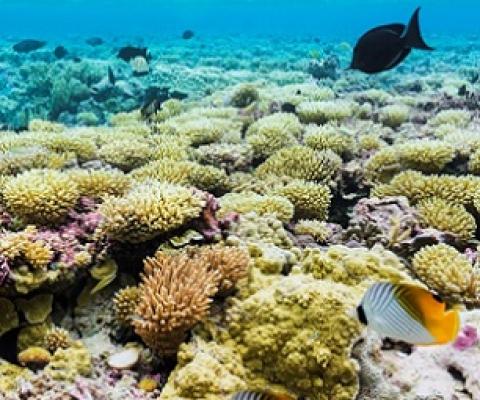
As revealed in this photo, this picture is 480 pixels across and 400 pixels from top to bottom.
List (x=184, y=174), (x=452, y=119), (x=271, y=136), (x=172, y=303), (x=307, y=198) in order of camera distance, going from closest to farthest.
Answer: (x=172, y=303) < (x=307, y=198) < (x=184, y=174) < (x=271, y=136) < (x=452, y=119)

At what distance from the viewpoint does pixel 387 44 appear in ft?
14.1

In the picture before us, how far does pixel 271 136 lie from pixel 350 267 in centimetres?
414

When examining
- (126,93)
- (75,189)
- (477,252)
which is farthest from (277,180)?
(126,93)

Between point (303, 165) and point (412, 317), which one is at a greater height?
point (303, 165)

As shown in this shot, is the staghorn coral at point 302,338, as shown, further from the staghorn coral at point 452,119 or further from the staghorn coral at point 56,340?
the staghorn coral at point 452,119

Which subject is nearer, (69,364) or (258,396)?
(258,396)

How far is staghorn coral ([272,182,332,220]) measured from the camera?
5.57m

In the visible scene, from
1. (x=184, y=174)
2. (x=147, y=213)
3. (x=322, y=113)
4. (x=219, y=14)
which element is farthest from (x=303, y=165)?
(x=219, y=14)

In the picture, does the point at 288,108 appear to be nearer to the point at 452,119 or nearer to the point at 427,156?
the point at 452,119

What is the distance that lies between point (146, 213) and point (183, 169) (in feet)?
7.51

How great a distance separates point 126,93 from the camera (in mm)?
17672

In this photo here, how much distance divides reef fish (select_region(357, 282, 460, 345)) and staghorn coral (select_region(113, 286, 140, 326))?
1725 millimetres

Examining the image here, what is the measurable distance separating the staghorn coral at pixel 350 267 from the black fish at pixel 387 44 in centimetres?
166

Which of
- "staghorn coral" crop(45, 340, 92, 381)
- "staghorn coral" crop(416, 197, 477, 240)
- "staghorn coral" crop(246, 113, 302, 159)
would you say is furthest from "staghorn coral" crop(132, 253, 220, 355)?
"staghorn coral" crop(246, 113, 302, 159)
